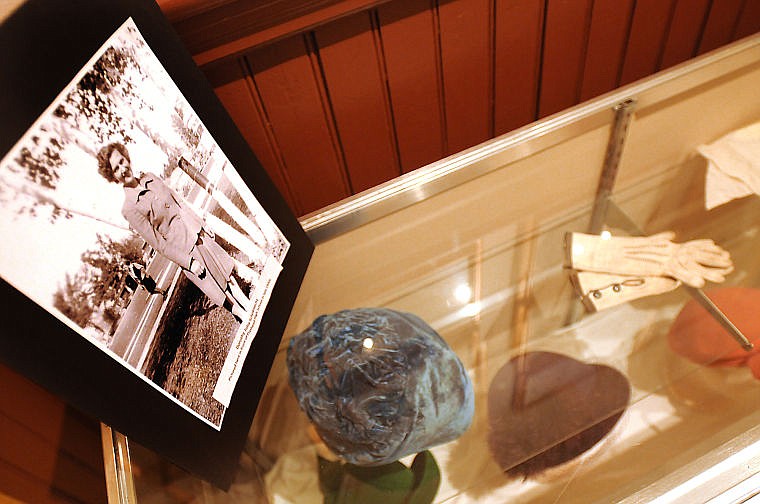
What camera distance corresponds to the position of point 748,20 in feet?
3.90

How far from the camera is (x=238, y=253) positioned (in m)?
0.72

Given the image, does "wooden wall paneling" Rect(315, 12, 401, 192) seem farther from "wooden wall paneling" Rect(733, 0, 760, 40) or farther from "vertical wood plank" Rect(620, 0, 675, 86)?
"wooden wall paneling" Rect(733, 0, 760, 40)

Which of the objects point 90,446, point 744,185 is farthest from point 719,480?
point 90,446

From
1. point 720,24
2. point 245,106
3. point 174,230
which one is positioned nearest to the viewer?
point 174,230

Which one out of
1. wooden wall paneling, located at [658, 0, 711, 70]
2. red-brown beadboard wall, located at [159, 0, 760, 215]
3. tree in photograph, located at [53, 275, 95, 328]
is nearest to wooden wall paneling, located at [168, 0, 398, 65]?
red-brown beadboard wall, located at [159, 0, 760, 215]

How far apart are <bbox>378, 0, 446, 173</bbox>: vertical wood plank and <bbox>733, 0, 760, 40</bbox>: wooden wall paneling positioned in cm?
70

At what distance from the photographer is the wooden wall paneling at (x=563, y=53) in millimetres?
985

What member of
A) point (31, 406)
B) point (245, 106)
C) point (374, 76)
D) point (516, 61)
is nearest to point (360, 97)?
point (374, 76)

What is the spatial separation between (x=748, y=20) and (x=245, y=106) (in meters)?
1.07

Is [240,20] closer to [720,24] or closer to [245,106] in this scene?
[245,106]

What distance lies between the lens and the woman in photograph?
0.56m

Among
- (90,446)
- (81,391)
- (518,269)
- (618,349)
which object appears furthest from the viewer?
(518,269)

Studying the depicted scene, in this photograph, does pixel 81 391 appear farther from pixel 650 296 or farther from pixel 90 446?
pixel 650 296

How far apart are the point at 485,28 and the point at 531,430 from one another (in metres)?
0.64
